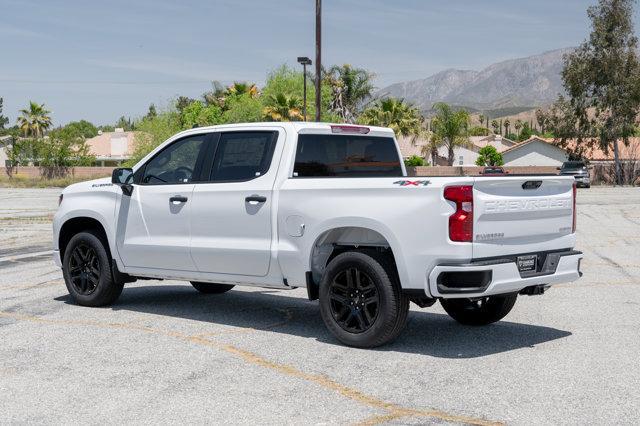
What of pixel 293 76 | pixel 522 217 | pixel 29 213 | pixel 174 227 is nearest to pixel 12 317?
pixel 174 227

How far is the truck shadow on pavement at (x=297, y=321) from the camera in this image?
7.80 m

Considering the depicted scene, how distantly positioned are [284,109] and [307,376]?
64.2 m

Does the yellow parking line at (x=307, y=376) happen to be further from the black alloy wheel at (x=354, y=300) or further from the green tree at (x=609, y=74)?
the green tree at (x=609, y=74)

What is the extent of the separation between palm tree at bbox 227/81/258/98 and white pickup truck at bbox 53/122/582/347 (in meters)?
80.7

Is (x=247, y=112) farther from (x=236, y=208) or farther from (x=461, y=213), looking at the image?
(x=461, y=213)

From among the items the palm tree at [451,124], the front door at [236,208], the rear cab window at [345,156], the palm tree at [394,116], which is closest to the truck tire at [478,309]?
the rear cab window at [345,156]

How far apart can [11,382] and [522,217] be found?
14.3ft

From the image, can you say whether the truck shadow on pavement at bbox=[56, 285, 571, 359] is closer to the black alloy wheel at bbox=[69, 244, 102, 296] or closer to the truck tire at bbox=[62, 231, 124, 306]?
the truck tire at bbox=[62, 231, 124, 306]

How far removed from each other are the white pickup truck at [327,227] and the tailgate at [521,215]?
0.04ft

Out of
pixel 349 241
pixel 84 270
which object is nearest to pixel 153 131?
pixel 84 270

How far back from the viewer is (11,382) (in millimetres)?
6469

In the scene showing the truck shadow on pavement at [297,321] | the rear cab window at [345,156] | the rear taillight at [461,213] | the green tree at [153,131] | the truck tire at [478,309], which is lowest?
the truck shadow on pavement at [297,321]

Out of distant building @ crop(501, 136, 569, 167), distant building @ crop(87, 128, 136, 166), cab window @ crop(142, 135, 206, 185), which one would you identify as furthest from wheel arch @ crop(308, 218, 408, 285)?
distant building @ crop(87, 128, 136, 166)

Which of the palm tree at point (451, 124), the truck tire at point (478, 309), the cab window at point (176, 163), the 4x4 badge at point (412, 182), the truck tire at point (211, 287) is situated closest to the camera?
the 4x4 badge at point (412, 182)
